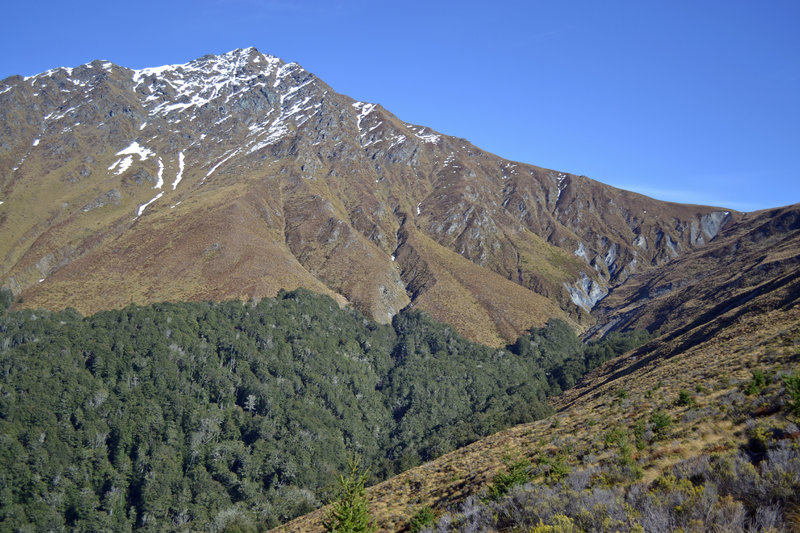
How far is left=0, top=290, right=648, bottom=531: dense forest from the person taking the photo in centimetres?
9188

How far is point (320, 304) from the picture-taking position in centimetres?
16362

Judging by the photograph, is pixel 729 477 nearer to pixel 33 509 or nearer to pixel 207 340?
pixel 33 509

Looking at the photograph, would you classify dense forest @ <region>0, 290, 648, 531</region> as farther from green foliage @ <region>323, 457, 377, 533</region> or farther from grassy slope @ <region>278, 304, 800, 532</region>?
green foliage @ <region>323, 457, 377, 533</region>

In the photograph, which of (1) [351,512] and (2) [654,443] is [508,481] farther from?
(1) [351,512]

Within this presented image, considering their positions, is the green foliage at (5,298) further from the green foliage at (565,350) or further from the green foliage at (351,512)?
the green foliage at (565,350)

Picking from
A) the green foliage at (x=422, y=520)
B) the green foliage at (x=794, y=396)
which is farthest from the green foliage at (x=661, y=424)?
the green foliage at (x=422, y=520)

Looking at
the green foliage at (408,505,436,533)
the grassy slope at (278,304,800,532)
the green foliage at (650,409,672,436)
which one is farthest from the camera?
the green foliage at (650,409,672,436)

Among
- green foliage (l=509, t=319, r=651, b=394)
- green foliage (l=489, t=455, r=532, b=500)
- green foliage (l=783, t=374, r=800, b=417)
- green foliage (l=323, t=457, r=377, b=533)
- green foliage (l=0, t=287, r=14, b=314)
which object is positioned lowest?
green foliage (l=509, t=319, r=651, b=394)

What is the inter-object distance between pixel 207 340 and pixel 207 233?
6081 cm

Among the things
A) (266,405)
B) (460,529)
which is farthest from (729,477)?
(266,405)

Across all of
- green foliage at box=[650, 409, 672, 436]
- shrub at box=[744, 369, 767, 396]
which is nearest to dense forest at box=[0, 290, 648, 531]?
shrub at box=[744, 369, 767, 396]

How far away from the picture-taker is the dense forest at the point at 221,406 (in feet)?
301

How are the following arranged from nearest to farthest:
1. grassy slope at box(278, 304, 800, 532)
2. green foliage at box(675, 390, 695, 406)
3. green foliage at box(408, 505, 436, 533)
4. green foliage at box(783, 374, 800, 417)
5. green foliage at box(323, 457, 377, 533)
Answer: green foliage at box(783, 374, 800, 417) < grassy slope at box(278, 304, 800, 532) < green foliage at box(323, 457, 377, 533) < green foliage at box(408, 505, 436, 533) < green foliage at box(675, 390, 695, 406)

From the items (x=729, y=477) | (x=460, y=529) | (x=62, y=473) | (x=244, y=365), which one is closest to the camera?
(x=729, y=477)
